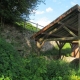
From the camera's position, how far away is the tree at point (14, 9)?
54.3ft

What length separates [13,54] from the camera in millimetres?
6340

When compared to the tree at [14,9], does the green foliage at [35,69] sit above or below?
below

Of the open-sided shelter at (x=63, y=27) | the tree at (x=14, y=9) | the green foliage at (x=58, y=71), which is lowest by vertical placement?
the green foliage at (x=58, y=71)

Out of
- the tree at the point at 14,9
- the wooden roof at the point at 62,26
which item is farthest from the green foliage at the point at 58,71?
the tree at the point at 14,9

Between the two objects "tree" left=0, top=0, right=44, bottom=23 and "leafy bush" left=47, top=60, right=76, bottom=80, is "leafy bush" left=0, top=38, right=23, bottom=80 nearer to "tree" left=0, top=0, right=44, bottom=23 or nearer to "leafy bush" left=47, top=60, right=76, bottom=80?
"leafy bush" left=47, top=60, right=76, bottom=80

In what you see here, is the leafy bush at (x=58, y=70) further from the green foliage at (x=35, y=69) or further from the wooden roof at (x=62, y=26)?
the wooden roof at (x=62, y=26)

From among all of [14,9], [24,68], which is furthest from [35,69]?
[14,9]

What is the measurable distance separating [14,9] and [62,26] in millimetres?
5696

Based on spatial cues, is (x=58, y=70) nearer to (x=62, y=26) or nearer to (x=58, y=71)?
(x=58, y=71)

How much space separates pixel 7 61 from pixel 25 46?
467 inches

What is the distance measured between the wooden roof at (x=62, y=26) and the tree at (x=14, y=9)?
3776mm

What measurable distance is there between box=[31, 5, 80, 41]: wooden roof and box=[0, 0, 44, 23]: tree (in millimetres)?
3776

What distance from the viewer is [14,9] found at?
17172 millimetres

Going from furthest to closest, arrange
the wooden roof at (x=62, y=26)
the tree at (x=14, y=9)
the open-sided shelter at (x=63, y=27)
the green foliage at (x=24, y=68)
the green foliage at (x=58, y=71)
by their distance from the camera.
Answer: the tree at (x=14, y=9) → the wooden roof at (x=62, y=26) → the open-sided shelter at (x=63, y=27) → the green foliage at (x=58, y=71) → the green foliage at (x=24, y=68)
